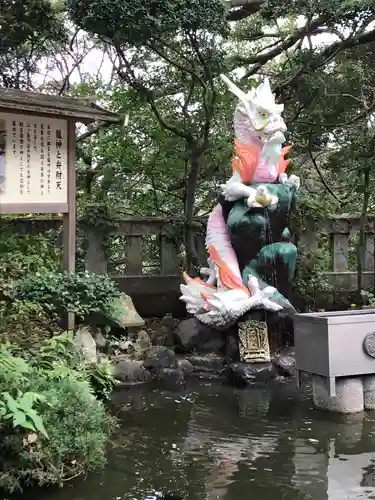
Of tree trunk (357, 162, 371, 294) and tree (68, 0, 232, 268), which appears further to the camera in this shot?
tree trunk (357, 162, 371, 294)

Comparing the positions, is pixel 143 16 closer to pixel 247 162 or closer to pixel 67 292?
pixel 247 162

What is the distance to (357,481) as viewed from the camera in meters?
5.03

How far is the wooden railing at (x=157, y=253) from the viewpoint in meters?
11.5

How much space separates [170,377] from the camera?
840 centimetres

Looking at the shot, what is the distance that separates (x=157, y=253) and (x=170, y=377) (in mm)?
4344

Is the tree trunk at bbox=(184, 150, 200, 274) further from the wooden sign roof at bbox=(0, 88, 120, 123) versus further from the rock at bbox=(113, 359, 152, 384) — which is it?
the rock at bbox=(113, 359, 152, 384)

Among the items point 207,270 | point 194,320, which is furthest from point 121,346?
point 207,270

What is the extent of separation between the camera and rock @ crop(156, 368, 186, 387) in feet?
27.4

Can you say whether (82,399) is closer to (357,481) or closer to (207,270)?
(357,481)

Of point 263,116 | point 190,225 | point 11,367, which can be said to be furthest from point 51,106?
point 190,225

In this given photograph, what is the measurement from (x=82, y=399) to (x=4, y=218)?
19.9ft

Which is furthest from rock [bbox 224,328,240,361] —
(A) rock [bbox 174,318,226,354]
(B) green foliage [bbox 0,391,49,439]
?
(B) green foliage [bbox 0,391,49,439]

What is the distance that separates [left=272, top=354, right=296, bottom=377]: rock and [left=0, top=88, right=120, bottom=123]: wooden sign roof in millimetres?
4050

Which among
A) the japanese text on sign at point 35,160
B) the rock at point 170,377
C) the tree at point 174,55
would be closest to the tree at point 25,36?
the tree at point 174,55
